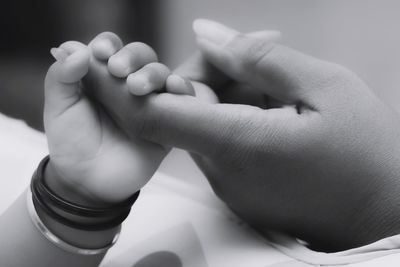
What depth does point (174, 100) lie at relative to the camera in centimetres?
46

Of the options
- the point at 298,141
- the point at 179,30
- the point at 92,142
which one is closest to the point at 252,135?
A: the point at 298,141

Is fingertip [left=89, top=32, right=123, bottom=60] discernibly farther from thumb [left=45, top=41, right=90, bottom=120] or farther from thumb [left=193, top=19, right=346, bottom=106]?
thumb [left=193, top=19, right=346, bottom=106]

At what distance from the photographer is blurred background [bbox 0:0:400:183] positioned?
2.93 feet

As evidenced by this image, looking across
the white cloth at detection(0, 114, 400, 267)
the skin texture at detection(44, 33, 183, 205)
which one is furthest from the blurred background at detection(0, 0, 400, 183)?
the skin texture at detection(44, 33, 183, 205)

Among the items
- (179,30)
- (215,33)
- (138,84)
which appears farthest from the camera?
(179,30)

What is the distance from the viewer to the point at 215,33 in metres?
0.54

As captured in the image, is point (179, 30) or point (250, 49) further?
point (179, 30)

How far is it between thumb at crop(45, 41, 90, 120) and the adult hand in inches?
0.9

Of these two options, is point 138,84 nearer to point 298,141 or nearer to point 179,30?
point 298,141

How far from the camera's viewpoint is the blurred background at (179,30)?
89cm

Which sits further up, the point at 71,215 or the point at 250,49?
the point at 250,49

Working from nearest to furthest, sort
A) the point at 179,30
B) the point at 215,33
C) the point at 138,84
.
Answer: the point at 138,84, the point at 215,33, the point at 179,30

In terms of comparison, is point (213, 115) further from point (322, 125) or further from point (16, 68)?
Result: point (16, 68)

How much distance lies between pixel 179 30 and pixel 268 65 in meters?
0.63
